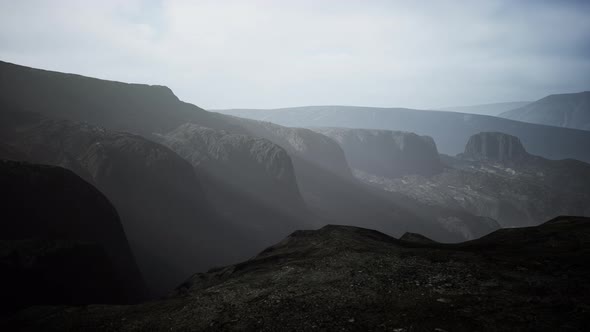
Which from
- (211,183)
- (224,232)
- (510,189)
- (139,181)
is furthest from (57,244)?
(510,189)

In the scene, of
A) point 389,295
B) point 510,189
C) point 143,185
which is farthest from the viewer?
point 510,189

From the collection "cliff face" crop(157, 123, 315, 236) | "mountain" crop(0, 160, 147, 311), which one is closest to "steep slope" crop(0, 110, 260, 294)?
"cliff face" crop(157, 123, 315, 236)

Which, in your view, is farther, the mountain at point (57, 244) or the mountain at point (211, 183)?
the mountain at point (211, 183)

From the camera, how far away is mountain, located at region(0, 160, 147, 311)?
21.6 metres

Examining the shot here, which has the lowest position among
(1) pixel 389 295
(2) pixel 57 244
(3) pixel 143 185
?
(2) pixel 57 244

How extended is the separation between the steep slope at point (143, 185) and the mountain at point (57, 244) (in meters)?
12.8

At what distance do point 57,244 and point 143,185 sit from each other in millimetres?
Answer: 33409

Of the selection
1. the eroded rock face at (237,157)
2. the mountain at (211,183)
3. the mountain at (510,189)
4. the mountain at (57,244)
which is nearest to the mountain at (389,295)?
the mountain at (57,244)

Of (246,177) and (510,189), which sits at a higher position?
(246,177)

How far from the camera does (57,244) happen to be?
2491 cm

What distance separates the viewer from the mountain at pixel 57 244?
21609mm

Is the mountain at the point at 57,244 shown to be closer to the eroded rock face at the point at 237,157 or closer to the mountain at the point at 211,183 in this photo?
the mountain at the point at 211,183

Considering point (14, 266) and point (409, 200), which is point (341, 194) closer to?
point (409, 200)

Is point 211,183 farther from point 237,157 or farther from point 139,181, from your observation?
point 139,181
